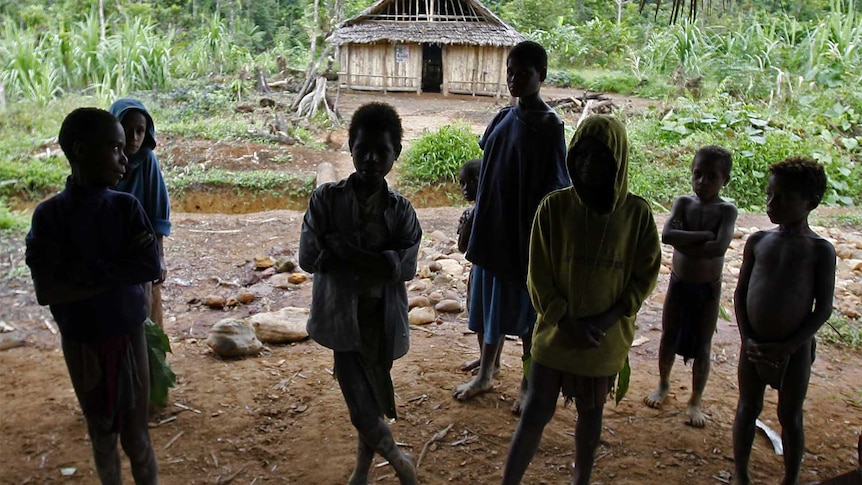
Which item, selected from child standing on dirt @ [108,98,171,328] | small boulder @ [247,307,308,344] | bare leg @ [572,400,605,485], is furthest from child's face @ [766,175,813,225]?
small boulder @ [247,307,308,344]

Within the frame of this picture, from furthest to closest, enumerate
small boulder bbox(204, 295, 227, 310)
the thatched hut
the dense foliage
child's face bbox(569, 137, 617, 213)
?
the thatched hut → the dense foliage → small boulder bbox(204, 295, 227, 310) → child's face bbox(569, 137, 617, 213)

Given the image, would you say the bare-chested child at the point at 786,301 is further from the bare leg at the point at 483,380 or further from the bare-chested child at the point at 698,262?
the bare leg at the point at 483,380

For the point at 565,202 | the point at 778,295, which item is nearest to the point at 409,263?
the point at 565,202

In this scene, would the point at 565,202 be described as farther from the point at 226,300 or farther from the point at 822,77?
the point at 822,77

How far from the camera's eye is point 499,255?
9.86 feet

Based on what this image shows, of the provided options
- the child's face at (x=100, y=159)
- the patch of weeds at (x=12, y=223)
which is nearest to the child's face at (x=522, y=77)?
the child's face at (x=100, y=159)

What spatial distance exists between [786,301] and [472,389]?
148 cm

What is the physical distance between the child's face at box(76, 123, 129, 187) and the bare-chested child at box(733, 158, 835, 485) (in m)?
2.15

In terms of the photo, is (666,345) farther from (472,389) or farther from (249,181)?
(249,181)

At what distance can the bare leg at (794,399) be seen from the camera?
2.37 meters

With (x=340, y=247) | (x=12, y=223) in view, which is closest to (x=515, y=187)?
(x=340, y=247)

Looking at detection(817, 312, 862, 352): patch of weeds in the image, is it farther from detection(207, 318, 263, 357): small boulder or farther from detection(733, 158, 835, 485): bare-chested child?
detection(207, 318, 263, 357): small boulder

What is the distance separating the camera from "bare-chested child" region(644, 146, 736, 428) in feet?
9.48

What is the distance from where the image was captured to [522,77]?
9.32 ft
